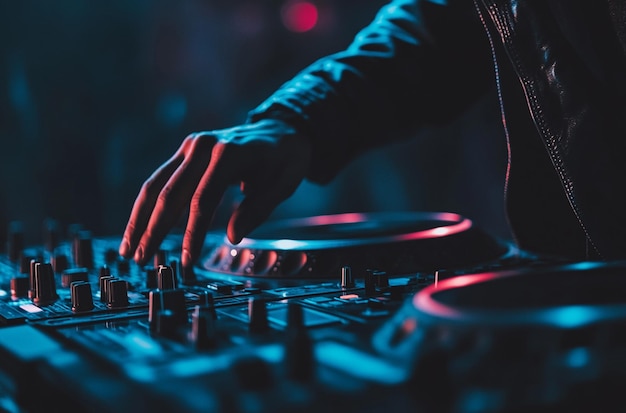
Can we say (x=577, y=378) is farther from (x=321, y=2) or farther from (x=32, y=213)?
(x=321, y=2)

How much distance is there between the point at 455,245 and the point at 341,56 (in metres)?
0.54

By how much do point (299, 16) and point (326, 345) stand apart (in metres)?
3.17

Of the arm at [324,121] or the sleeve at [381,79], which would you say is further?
the sleeve at [381,79]

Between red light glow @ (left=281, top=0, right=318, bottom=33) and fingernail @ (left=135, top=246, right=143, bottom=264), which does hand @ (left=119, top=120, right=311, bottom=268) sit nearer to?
fingernail @ (left=135, top=246, right=143, bottom=264)

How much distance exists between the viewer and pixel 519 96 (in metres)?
1.10

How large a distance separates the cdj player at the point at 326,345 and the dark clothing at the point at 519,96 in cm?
28

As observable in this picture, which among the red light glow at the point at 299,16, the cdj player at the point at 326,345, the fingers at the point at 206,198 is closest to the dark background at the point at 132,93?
the red light glow at the point at 299,16

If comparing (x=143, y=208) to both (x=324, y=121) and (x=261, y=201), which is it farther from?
(x=324, y=121)

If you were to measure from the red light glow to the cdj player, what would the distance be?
8.99 ft

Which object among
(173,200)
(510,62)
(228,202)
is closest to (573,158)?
(510,62)

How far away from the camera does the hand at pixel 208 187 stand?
3.70ft

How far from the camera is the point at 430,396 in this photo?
0.43 m

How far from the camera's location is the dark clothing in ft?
3.22

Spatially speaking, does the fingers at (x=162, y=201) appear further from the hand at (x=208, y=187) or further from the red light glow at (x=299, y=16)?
the red light glow at (x=299, y=16)
